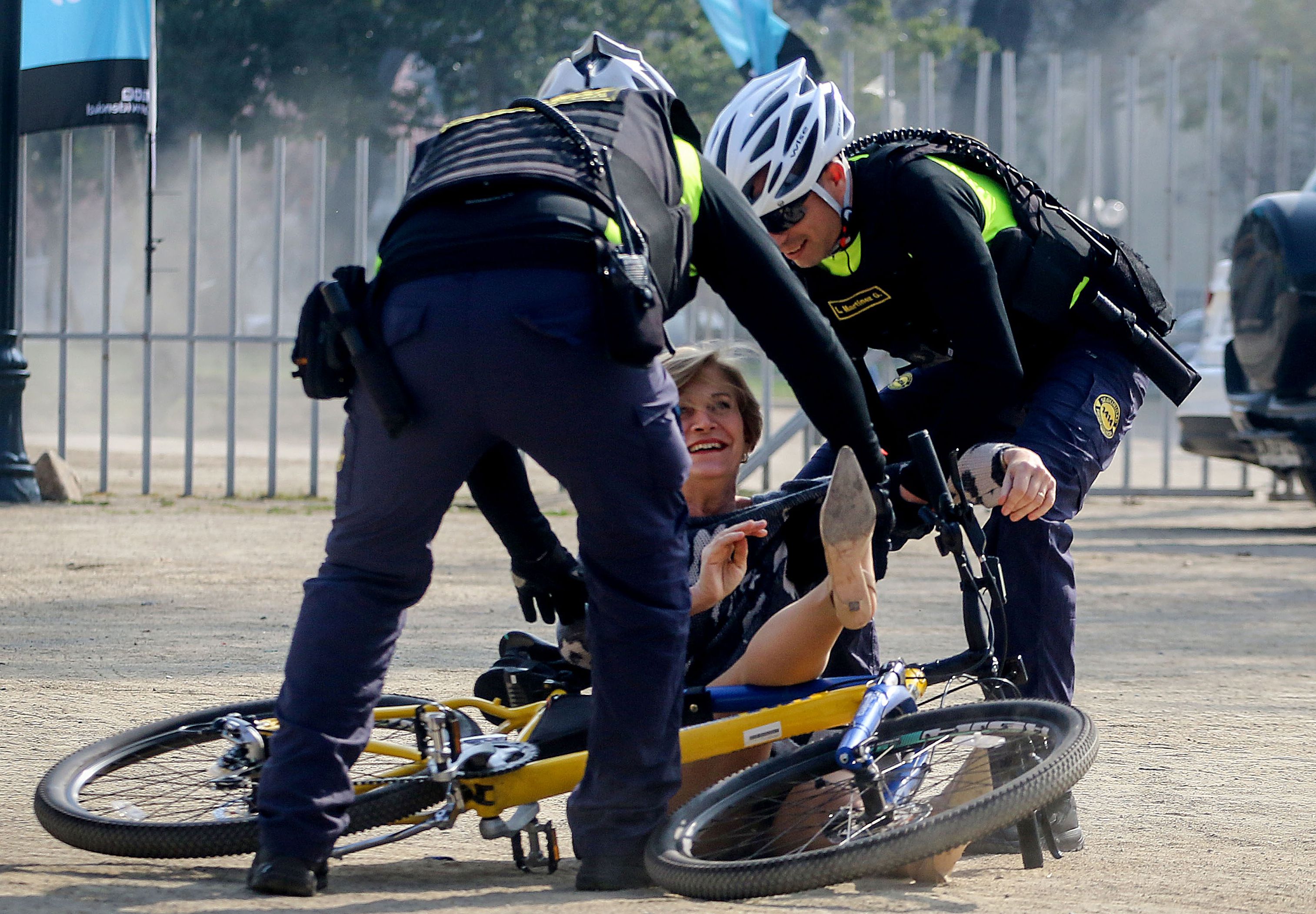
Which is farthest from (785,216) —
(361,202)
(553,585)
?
(361,202)

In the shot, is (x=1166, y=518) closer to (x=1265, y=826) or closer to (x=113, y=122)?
(x=113, y=122)

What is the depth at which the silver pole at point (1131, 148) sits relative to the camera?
1140 centimetres

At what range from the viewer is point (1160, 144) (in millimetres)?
42250

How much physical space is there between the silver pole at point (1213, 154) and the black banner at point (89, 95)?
7.06m

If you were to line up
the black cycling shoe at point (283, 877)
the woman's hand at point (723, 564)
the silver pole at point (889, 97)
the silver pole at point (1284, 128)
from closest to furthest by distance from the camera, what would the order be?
the black cycling shoe at point (283, 877) < the woman's hand at point (723, 564) < the silver pole at point (889, 97) < the silver pole at point (1284, 128)

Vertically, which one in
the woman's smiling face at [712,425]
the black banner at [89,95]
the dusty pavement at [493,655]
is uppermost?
the black banner at [89,95]

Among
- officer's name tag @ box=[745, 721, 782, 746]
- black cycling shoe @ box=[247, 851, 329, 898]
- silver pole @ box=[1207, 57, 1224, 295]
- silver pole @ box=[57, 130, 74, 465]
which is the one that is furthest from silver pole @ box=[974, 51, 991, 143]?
black cycling shoe @ box=[247, 851, 329, 898]

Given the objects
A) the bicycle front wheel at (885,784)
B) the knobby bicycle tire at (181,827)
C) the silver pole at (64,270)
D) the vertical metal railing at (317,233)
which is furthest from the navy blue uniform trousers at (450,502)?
the silver pole at (64,270)

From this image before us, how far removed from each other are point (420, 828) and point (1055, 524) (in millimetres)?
1438

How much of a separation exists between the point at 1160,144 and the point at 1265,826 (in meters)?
41.3

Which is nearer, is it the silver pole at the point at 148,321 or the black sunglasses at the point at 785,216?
the black sunglasses at the point at 785,216

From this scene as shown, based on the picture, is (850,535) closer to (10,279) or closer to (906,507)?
(906,507)

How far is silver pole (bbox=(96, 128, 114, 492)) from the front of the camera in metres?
11.6

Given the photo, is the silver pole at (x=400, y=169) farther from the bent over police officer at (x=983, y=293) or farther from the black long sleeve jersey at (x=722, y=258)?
the black long sleeve jersey at (x=722, y=258)
